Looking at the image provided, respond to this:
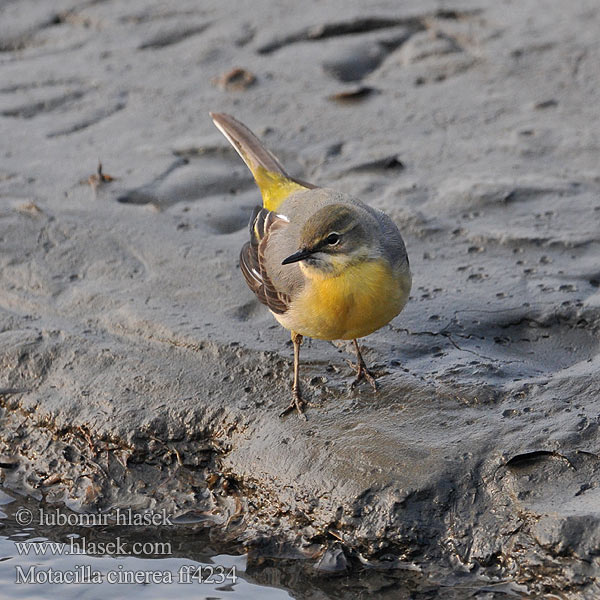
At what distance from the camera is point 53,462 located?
21.6 ft

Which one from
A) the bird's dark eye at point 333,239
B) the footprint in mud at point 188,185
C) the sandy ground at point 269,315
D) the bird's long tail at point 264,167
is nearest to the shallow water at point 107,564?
the sandy ground at point 269,315

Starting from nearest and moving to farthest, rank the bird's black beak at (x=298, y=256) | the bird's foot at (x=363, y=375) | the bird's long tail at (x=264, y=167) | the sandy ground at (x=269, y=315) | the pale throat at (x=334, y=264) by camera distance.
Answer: the sandy ground at (x=269, y=315) < the bird's black beak at (x=298, y=256) < the pale throat at (x=334, y=264) < the bird's foot at (x=363, y=375) < the bird's long tail at (x=264, y=167)

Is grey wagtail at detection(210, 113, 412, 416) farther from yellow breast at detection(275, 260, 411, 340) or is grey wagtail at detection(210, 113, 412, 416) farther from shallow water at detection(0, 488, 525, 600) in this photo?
shallow water at detection(0, 488, 525, 600)

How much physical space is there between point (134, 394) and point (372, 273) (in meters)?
1.77

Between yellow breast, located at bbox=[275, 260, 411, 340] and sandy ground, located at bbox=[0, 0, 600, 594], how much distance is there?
50 centimetres

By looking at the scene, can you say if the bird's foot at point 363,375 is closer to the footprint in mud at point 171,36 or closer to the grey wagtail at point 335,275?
the grey wagtail at point 335,275

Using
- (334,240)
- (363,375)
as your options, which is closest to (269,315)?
(363,375)

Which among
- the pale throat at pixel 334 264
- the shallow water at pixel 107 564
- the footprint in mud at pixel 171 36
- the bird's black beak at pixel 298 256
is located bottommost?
the shallow water at pixel 107 564

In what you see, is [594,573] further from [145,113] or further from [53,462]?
[145,113]

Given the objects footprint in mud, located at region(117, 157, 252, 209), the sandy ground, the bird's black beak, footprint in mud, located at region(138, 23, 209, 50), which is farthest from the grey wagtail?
footprint in mud, located at region(138, 23, 209, 50)

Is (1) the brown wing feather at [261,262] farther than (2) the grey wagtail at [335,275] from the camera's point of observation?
Yes

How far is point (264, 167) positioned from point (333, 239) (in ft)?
6.62

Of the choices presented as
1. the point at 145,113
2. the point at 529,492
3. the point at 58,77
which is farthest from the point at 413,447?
the point at 58,77

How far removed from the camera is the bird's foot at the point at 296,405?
6289 mm
